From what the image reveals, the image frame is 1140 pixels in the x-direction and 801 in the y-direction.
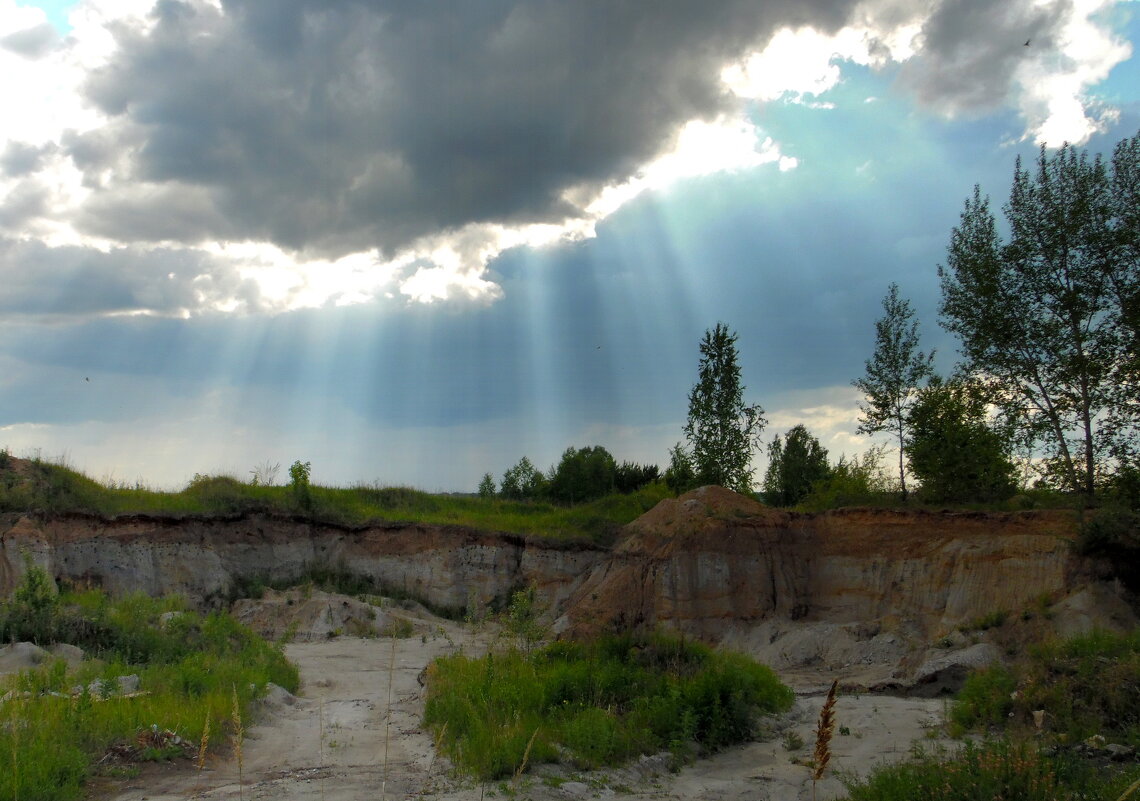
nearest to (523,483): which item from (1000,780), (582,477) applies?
(582,477)

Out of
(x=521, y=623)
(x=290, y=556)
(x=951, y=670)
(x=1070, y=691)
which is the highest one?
(x=290, y=556)

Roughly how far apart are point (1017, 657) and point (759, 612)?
30.6 ft

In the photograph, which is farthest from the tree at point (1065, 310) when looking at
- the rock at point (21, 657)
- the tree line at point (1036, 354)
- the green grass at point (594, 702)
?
the rock at point (21, 657)

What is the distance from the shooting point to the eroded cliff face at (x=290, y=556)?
86.8 feet

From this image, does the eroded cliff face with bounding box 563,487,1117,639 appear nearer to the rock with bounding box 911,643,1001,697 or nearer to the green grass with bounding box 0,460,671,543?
the rock with bounding box 911,643,1001,697

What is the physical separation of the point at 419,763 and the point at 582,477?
4375 cm

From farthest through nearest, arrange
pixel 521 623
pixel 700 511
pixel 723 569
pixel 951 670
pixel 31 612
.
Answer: pixel 700 511
pixel 723 569
pixel 951 670
pixel 31 612
pixel 521 623

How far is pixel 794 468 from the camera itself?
4503 cm

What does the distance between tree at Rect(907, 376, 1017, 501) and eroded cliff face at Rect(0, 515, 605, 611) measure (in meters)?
12.9

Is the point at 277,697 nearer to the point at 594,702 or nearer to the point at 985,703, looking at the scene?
the point at 594,702

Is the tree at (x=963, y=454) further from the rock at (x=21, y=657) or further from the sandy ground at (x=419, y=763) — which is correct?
the rock at (x=21, y=657)

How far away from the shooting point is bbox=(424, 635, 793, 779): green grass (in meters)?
10.1

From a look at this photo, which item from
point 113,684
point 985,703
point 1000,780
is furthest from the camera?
point 985,703

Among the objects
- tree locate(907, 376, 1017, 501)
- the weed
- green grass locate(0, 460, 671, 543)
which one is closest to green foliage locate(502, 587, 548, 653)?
the weed
